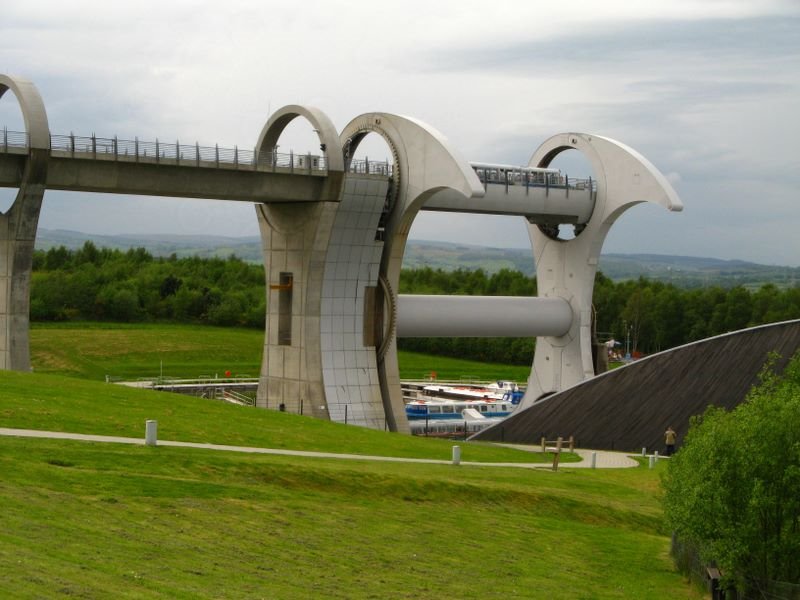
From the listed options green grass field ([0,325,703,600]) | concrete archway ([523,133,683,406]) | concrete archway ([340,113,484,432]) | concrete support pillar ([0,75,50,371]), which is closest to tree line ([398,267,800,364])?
concrete archway ([523,133,683,406])

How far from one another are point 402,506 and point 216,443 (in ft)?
24.6

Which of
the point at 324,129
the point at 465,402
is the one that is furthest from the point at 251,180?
the point at 465,402

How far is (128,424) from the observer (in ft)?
110

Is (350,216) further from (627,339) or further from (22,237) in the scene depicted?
(627,339)

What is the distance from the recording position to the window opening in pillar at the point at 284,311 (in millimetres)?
59250

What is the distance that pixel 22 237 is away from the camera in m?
46.9

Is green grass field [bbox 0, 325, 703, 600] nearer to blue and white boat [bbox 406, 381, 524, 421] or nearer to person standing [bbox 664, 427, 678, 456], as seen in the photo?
person standing [bbox 664, 427, 678, 456]

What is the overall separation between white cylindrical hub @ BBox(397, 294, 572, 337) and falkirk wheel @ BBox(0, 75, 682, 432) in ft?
0.26

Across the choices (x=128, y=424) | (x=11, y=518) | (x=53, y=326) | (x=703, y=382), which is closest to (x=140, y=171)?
(x=128, y=424)

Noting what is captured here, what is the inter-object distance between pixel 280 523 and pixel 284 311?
36.2 metres

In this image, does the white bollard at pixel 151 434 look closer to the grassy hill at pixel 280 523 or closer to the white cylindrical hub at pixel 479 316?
the grassy hill at pixel 280 523

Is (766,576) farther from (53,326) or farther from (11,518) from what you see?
(53,326)

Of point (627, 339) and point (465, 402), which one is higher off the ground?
point (627, 339)

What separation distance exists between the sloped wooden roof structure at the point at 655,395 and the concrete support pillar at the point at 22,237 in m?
20.7
